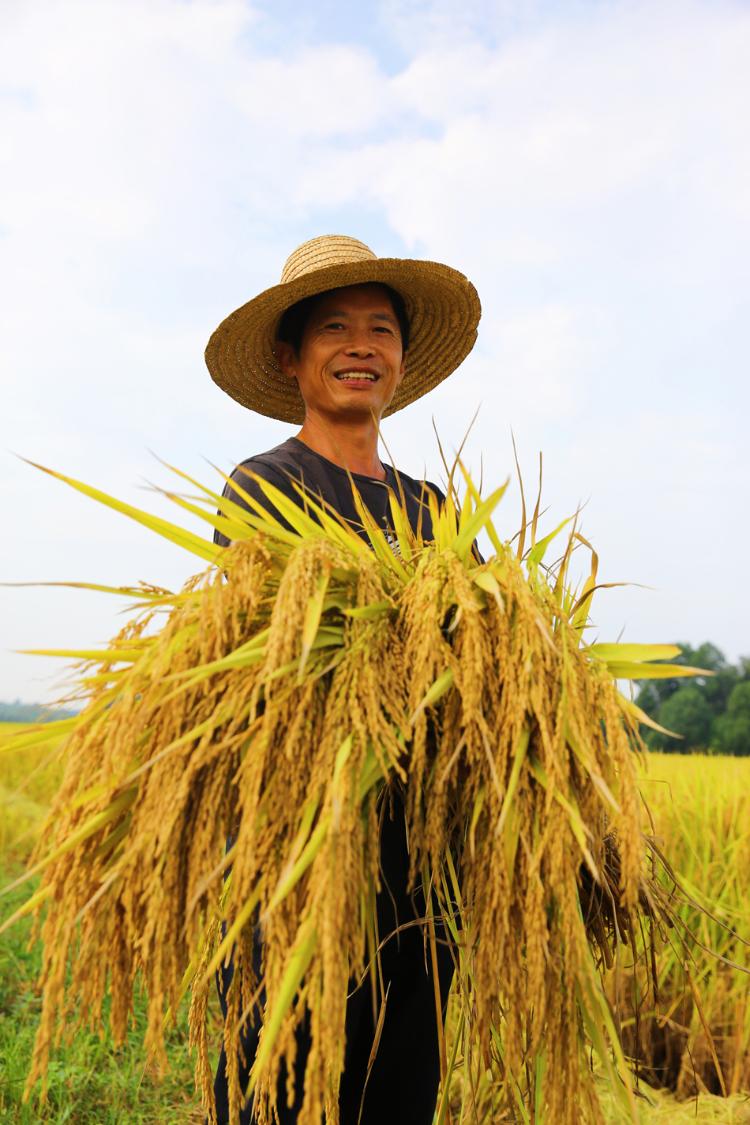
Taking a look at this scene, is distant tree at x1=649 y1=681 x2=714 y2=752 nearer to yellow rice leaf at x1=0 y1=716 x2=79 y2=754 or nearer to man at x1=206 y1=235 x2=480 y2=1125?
man at x1=206 y1=235 x2=480 y2=1125

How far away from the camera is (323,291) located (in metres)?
2.80

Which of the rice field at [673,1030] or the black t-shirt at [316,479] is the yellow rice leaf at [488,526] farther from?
the rice field at [673,1030]

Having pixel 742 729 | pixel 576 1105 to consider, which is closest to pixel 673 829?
pixel 576 1105

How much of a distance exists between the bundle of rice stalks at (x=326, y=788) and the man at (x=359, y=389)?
1.72 feet

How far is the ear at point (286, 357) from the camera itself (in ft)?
9.75

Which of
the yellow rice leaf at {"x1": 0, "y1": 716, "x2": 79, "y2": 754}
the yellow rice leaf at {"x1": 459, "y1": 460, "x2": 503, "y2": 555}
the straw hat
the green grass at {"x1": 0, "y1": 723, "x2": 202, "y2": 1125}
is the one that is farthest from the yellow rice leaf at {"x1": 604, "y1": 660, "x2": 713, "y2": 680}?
the green grass at {"x1": 0, "y1": 723, "x2": 202, "y2": 1125}

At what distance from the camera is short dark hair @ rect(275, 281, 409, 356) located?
9.40ft

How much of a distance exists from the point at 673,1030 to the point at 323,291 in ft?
11.0

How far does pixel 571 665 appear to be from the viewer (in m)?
1.33

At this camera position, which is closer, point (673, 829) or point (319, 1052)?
point (319, 1052)

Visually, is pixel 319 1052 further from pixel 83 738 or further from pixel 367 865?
pixel 83 738

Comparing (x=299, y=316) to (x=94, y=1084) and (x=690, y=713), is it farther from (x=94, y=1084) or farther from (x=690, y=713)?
(x=690, y=713)

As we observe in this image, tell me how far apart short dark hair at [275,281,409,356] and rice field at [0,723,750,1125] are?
1.75 m

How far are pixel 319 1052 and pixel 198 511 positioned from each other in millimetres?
836
